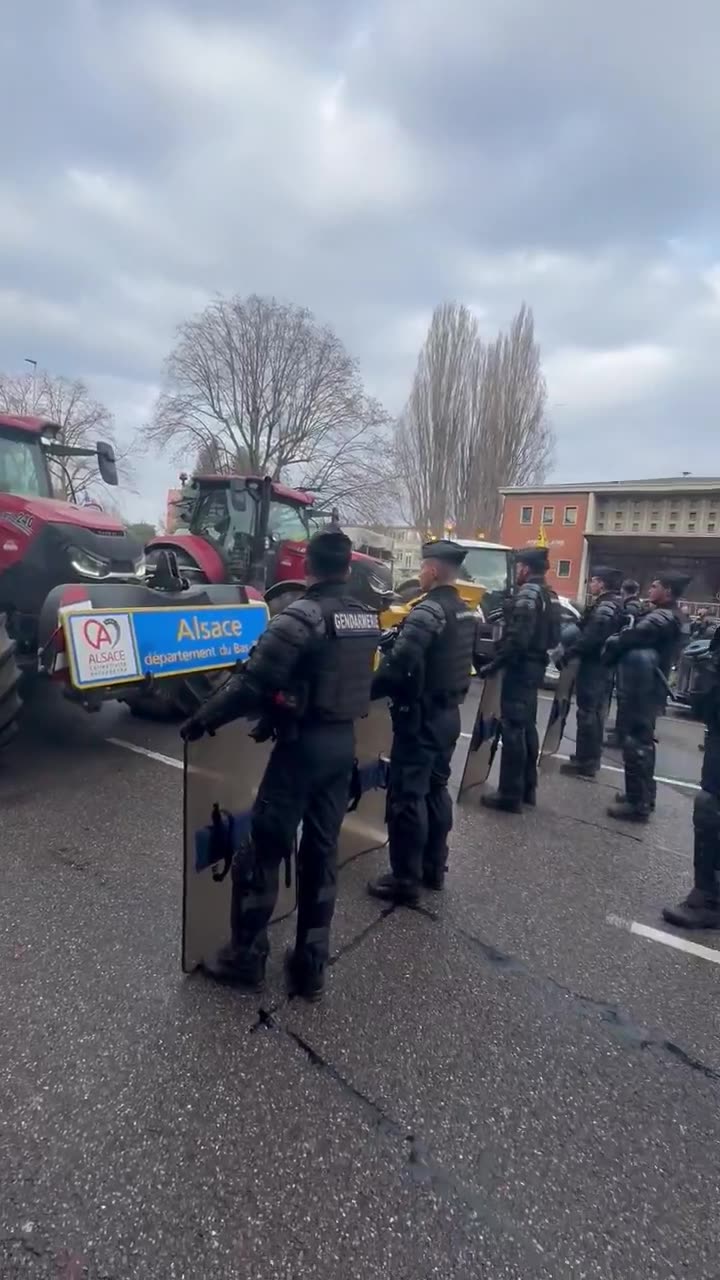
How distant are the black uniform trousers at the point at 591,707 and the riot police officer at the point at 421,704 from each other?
3.02m

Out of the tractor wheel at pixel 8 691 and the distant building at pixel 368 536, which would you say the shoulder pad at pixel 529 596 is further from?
the distant building at pixel 368 536

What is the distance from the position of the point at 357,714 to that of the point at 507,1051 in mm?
1361

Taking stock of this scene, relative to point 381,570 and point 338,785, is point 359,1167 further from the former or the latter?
point 381,570

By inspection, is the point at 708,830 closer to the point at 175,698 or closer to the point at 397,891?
the point at 397,891

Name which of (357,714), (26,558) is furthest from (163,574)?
(357,714)

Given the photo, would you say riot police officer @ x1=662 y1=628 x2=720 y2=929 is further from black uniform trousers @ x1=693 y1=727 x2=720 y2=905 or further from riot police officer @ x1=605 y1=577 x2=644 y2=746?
riot police officer @ x1=605 y1=577 x2=644 y2=746

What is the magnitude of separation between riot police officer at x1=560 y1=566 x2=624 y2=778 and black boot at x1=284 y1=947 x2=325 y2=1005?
166 inches

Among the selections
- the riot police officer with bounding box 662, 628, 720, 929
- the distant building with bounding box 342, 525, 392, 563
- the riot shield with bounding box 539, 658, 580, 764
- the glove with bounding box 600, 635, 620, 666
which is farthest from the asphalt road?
the distant building with bounding box 342, 525, 392, 563

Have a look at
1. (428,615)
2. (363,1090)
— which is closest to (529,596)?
(428,615)

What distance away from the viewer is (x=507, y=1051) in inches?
98.3

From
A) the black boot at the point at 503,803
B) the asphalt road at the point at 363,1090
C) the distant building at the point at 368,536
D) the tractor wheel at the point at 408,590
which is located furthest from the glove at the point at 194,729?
the distant building at the point at 368,536

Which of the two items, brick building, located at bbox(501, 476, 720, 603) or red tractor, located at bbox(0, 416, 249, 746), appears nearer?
red tractor, located at bbox(0, 416, 249, 746)

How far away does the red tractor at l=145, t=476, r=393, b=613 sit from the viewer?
8.12 metres

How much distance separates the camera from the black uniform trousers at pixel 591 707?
6.25 metres
